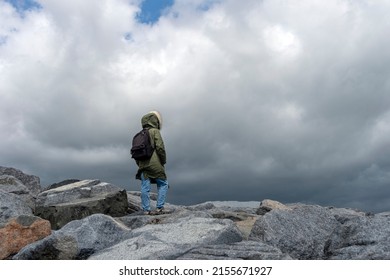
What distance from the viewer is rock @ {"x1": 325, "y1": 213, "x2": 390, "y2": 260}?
29.1 ft

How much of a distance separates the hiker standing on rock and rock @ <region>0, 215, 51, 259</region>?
13.4ft

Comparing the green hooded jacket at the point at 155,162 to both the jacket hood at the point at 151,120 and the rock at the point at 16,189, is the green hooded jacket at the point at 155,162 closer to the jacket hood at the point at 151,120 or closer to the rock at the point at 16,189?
the jacket hood at the point at 151,120

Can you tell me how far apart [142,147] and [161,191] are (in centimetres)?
→ 152

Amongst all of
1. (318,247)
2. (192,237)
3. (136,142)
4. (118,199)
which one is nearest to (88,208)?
(118,199)

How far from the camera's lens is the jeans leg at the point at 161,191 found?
15.1 m

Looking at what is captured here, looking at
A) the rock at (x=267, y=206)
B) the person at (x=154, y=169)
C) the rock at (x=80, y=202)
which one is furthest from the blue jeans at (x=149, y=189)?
the rock at (x=267, y=206)

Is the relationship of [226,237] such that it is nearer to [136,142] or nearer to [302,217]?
[302,217]

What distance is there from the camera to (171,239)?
30.8 feet

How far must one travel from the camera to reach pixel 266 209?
18062mm

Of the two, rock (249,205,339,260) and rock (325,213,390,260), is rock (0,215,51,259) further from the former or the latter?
rock (325,213,390,260)

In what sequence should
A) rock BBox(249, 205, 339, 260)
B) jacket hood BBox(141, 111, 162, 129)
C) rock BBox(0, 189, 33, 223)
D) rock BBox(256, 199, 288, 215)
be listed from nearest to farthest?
rock BBox(249, 205, 339, 260), rock BBox(0, 189, 33, 223), jacket hood BBox(141, 111, 162, 129), rock BBox(256, 199, 288, 215)

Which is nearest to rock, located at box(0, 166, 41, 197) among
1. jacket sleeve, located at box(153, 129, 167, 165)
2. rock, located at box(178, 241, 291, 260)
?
jacket sleeve, located at box(153, 129, 167, 165)

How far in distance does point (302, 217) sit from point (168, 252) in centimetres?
358
